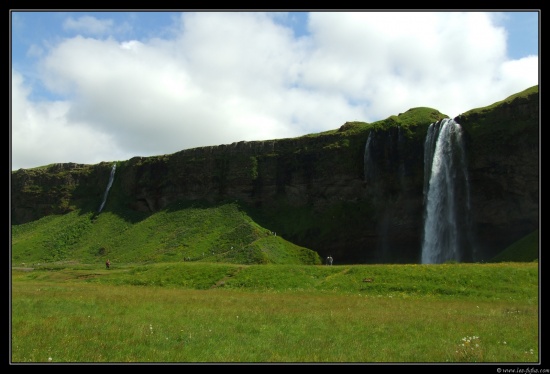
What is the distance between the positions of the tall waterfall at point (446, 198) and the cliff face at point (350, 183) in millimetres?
1505

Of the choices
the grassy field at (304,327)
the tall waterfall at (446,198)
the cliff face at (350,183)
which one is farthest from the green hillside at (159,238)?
the grassy field at (304,327)

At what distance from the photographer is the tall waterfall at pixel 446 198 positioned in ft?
216

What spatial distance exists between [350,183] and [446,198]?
1990cm

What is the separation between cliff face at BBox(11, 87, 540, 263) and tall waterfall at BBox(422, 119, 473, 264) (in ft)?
4.94

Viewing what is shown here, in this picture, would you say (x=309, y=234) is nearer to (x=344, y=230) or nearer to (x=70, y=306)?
(x=344, y=230)

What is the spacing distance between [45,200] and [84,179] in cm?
1132

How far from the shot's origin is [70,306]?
925 inches

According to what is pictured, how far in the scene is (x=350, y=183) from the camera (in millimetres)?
84625

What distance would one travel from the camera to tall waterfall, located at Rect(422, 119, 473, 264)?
65.8 m

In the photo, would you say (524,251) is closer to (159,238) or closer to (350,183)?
(350,183)

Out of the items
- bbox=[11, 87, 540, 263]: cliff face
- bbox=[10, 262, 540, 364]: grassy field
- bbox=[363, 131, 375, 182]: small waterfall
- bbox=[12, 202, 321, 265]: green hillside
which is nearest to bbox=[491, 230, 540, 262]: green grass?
bbox=[11, 87, 540, 263]: cliff face

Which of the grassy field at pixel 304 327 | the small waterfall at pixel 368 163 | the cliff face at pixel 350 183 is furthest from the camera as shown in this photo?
the small waterfall at pixel 368 163

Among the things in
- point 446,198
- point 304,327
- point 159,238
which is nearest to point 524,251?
point 446,198

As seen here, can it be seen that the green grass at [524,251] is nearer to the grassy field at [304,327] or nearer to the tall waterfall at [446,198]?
the tall waterfall at [446,198]
